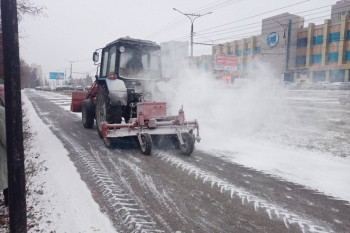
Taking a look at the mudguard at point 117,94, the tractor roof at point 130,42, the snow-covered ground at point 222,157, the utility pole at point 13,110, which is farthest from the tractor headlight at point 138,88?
the utility pole at point 13,110

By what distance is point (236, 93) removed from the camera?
13094 mm

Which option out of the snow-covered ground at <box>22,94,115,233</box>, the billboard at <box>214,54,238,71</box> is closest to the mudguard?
the snow-covered ground at <box>22,94,115,233</box>

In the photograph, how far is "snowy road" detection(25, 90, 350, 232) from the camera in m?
3.76

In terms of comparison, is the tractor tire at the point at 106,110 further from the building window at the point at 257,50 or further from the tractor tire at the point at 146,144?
the building window at the point at 257,50

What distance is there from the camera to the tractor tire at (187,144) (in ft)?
23.0

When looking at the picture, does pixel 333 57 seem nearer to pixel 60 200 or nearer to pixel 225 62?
pixel 225 62

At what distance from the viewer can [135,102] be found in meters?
8.27

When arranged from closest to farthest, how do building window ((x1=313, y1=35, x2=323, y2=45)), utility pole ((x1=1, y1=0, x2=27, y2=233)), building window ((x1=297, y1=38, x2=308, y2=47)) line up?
utility pole ((x1=1, y1=0, x2=27, y2=233)), building window ((x1=313, y1=35, x2=323, y2=45)), building window ((x1=297, y1=38, x2=308, y2=47))

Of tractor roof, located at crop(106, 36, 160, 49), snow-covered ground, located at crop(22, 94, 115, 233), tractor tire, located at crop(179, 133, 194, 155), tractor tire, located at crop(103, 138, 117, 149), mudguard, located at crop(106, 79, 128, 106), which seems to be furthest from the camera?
tractor roof, located at crop(106, 36, 160, 49)

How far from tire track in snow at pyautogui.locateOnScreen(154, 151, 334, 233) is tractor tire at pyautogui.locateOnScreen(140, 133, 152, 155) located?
1.99 feet

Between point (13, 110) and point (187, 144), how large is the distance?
186 inches

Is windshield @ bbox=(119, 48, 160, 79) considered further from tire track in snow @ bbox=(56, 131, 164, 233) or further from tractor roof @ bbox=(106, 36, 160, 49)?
tire track in snow @ bbox=(56, 131, 164, 233)

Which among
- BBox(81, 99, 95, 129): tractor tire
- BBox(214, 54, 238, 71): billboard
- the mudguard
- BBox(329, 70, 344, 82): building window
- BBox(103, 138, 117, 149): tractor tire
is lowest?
BBox(103, 138, 117, 149): tractor tire

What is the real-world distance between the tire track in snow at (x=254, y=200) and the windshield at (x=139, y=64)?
10.0 feet
